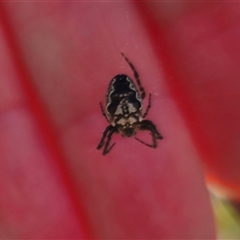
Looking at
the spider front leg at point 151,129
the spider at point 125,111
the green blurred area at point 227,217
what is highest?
the spider at point 125,111

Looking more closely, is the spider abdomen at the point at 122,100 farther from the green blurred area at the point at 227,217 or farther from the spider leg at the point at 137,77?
Result: the green blurred area at the point at 227,217

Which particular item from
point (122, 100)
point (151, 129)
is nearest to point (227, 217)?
point (151, 129)

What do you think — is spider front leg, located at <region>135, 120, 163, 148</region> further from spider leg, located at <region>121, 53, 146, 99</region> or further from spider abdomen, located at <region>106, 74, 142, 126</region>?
spider leg, located at <region>121, 53, 146, 99</region>

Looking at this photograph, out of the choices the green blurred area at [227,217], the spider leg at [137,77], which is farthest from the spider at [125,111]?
the green blurred area at [227,217]

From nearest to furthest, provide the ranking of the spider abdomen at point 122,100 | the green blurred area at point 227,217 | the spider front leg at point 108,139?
the spider abdomen at point 122,100
the spider front leg at point 108,139
the green blurred area at point 227,217

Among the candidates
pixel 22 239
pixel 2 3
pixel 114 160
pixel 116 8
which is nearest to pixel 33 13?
pixel 2 3

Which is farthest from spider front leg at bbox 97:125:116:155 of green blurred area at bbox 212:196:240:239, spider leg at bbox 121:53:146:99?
green blurred area at bbox 212:196:240:239

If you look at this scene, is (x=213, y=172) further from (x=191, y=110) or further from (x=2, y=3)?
(x=2, y=3)

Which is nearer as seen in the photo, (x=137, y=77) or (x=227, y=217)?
(x=137, y=77)

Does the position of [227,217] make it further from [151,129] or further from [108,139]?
[108,139]
